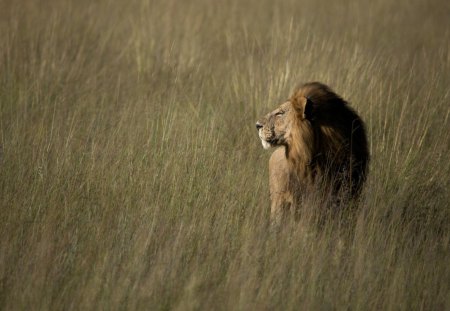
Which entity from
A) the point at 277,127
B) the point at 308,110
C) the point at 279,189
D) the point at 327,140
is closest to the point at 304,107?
the point at 308,110

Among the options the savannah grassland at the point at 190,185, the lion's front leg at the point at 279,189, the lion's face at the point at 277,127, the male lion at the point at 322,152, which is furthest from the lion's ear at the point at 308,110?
the savannah grassland at the point at 190,185

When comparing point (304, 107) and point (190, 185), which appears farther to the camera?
point (190, 185)

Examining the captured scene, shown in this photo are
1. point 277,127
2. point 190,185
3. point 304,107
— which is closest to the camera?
point 304,107

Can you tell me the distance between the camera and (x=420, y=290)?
3.92 meters

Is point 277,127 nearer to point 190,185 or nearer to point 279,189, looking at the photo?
point 279,189

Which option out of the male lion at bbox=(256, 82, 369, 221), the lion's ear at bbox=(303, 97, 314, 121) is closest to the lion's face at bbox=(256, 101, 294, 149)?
the male lion at bbox=(256, 82, 369, 221)

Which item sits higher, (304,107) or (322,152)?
(304,107)

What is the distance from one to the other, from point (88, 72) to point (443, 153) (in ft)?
12.9

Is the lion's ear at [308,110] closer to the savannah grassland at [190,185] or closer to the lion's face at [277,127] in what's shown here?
the lion's face at [277,127]

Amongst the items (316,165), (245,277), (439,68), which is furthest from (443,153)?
(245,277)

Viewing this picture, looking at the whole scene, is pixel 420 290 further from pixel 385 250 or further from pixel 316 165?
pixel 316 165

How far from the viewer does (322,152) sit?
4.84m

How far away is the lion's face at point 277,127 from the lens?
511 centimetres

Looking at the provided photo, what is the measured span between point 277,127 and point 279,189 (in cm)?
46
